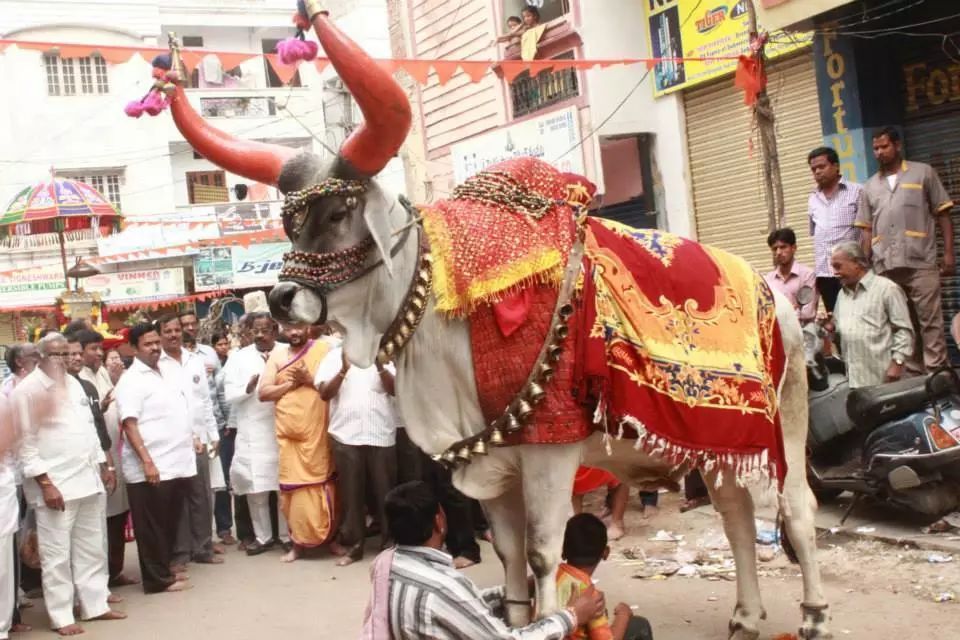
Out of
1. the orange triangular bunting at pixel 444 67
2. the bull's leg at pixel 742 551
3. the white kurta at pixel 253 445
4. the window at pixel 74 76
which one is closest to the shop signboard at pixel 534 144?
the orange triangular bunting at pixel 444 67

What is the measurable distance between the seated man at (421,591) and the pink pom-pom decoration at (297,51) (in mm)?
1563

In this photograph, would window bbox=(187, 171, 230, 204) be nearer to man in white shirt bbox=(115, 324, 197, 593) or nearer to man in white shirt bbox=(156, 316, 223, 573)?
man in white shirt bbox=(156, 316, 223, 573)

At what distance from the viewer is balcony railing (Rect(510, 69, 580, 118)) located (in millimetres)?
12672

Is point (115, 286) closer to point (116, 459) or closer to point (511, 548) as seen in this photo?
point (116, 459)

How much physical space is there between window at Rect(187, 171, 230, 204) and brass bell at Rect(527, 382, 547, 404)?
25.7 m

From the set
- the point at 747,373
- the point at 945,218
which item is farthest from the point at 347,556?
the point at 945,218

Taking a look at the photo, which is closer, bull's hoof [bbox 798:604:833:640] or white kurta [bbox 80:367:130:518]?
bull's hoof [bbox 798:604:833:640]

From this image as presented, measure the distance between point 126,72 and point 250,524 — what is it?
72.5 ft

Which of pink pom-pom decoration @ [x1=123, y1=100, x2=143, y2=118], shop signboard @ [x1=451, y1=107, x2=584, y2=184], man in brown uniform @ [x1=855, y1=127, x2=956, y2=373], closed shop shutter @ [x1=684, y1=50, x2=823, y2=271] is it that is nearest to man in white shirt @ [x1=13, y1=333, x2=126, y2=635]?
pink pom-pom decoration @ [x1=123, y1=100, x2=143, y2=118]

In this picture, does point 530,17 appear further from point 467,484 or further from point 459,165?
point 467,484

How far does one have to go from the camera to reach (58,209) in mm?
14141

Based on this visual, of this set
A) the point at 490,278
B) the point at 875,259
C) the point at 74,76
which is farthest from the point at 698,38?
the point at 74,76

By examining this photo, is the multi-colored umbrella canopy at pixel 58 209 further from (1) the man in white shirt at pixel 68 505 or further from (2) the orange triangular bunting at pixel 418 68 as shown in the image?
(1) the man in white shirt at pixel 68 505

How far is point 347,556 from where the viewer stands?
7.50 m
